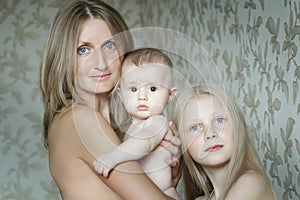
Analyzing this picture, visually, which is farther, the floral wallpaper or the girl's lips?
the floral wallpaper

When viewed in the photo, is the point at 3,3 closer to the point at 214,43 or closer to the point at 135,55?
the point at 214,43

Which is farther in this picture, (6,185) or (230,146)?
(6,185)

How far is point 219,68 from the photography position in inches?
81.2

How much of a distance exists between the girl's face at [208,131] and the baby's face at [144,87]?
0.05 metres

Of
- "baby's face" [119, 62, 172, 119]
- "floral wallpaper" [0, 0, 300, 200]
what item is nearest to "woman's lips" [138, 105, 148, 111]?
"baby's face" [119, 62, 172, 119]

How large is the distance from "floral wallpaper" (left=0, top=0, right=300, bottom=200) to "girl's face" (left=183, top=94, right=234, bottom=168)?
706 millimetres

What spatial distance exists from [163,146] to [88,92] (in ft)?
0.48

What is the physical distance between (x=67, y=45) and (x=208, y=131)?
0.26 metres

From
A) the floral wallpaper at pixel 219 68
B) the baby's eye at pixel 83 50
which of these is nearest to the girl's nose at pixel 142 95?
the baby's eye at pixel 83 50

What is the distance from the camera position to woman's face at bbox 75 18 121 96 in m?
0.92

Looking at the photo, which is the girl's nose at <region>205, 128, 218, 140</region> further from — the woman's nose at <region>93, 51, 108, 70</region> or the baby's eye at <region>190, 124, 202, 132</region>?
the woman's nose at <region>93, 51, 108, 70</region>

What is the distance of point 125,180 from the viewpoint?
0.89m

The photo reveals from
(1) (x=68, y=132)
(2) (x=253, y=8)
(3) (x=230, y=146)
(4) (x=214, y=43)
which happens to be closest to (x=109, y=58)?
(1) (x=68, y=132)

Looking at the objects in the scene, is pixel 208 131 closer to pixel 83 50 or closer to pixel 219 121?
pixel 219 121
